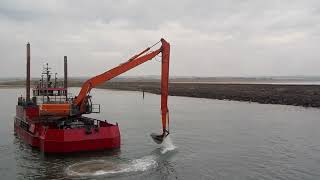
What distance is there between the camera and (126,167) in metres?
23.0

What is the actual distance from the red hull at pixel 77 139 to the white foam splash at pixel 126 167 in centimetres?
169

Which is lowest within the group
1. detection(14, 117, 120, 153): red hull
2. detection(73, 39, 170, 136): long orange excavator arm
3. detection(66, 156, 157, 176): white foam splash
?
detection(66, 156, 157, 176): white foam splash

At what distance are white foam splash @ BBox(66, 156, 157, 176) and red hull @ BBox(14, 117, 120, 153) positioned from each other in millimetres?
1691

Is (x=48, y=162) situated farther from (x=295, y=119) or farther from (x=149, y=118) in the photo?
(x=295, y=119)

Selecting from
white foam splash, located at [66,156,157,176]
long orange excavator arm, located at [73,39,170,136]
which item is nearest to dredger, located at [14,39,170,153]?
long orange excavator arm, located at [73,39,170,136]

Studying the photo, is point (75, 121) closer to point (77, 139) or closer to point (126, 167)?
point (77, 139)

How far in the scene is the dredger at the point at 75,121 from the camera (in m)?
25.1

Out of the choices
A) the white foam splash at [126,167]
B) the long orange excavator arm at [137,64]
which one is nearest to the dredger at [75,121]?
the long orange excavator arm at [137,64]

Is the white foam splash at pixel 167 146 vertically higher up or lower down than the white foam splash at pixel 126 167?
higher up

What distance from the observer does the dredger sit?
82.3 ft

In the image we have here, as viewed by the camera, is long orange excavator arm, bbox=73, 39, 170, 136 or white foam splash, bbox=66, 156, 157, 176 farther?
long orange excavator arm, bbox=73, 39, 170, 136

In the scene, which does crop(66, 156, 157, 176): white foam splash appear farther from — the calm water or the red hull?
the red hull

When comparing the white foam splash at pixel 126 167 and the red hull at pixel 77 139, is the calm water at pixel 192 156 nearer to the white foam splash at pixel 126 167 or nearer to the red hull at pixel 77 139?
the white foam splash at pixel 126 167

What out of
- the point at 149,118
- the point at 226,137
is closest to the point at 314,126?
the point at 226,137
